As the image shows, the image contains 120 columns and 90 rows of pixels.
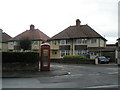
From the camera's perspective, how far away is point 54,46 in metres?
44.8

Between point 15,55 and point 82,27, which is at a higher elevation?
point 82,27

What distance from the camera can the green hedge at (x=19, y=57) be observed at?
1608 centimetres

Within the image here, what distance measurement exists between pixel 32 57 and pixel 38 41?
3358cm

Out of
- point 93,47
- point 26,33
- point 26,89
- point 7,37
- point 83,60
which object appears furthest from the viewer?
point 7,37

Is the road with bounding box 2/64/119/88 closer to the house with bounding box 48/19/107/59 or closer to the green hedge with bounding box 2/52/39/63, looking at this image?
the green hedge with bounding box 2/52/39/63

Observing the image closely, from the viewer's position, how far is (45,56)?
16.6 m

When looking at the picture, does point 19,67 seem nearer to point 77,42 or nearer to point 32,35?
point 77,42

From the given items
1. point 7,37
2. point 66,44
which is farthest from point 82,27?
point 7,37

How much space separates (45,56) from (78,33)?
2690cm

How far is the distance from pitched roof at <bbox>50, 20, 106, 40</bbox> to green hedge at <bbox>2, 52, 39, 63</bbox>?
25097 mm

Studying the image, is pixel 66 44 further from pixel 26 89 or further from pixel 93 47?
pixel 26 89

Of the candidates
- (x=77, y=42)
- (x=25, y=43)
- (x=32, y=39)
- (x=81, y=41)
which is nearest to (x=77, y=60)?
(x=81, y=41)

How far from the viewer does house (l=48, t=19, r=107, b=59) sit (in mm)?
40219

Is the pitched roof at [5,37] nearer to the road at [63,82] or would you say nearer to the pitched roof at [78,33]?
the pitched roof at [78,33]
